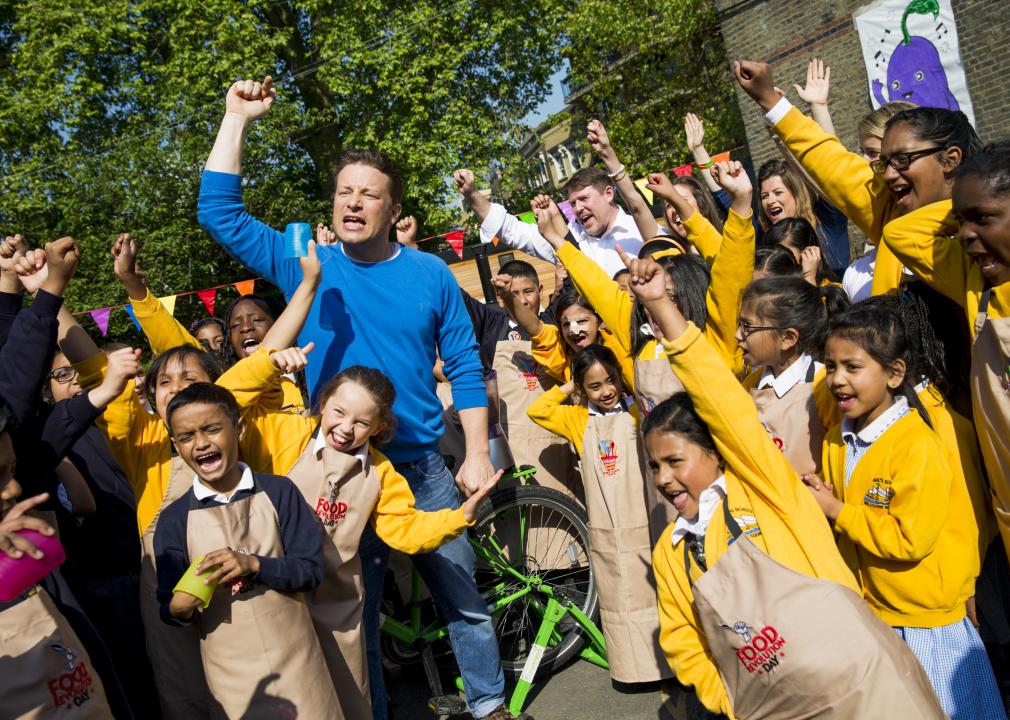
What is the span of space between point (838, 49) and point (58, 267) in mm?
13568

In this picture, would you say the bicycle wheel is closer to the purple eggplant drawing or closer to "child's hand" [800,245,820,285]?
"child's hand" [800,245,820,285]

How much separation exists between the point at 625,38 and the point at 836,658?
2110 cm

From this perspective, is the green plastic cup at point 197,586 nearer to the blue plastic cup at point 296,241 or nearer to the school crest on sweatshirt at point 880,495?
the blue plastic cup at point 296,241

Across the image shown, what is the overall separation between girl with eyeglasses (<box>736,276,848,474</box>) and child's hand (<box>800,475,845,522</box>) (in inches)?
11.8

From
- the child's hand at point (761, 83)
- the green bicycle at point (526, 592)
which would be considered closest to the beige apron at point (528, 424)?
the green bicycle at point (526, 592)

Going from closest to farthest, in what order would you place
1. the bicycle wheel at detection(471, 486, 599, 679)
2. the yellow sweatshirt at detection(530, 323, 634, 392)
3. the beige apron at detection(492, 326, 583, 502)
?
the bicycle wheel at detection(471, 486, 599, 679), the yellow sweatshirt at detection(530, 323, 634, 392), the beige apron at detection(492, 326, 583, 502)

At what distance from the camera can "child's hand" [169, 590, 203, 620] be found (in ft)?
8.38

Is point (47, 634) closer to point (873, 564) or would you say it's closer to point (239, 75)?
point (873, 564)

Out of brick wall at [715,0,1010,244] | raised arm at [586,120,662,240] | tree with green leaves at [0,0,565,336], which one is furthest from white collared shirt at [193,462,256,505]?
tree with green leaves at [0,0,565,336]

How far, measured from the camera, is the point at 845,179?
10.4ft

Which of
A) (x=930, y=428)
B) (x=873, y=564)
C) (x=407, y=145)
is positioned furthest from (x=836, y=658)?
(x=407, y=145)

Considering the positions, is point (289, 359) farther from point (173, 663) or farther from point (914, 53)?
point (914, 53)

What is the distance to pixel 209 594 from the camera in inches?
101

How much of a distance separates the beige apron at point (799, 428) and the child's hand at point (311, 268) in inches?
69.5
